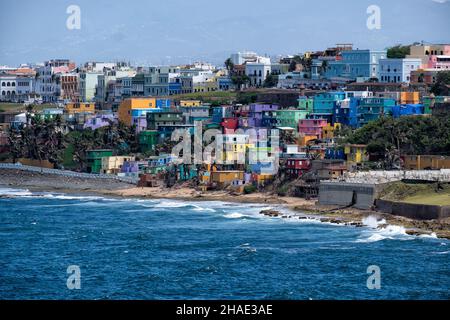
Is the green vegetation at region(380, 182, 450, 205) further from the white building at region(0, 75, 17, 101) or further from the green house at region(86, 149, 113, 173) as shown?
the white building at region(0, 75, 17, 101)

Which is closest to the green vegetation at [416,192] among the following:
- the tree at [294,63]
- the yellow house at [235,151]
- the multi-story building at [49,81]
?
the yellow house at [235,151]

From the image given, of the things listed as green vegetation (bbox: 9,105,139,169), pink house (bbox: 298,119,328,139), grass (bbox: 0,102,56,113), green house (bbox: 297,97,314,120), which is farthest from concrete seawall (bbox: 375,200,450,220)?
grass (bbox: 0,102,56,113)

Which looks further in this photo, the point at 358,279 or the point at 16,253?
the point at 16,253
